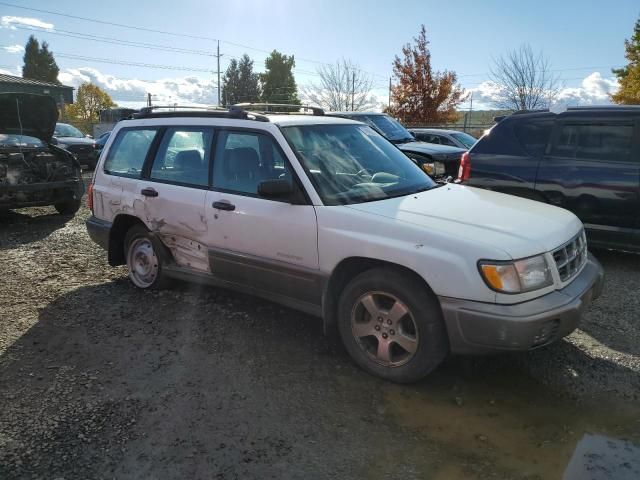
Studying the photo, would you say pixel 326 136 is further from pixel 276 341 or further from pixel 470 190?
pixel 276 341

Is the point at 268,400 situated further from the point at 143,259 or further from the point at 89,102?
the point at 89,102

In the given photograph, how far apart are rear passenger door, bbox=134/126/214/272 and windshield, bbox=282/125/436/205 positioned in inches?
37.3

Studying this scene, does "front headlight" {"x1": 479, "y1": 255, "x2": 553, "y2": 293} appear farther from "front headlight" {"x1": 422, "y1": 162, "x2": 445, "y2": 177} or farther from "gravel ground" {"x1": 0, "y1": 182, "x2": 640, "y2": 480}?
"front headlight" {"x1": 422, "y1": 162, "x2": 445, "y2": 177}

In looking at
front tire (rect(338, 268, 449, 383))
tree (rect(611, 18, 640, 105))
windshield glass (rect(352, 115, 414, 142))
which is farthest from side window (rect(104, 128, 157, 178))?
tree (rect(611, 18, 640, 105))

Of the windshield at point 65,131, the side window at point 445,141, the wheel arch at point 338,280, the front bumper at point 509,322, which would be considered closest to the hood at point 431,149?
the side window at point 445,141

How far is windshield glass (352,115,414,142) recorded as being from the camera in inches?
457

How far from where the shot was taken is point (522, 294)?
10.0ft

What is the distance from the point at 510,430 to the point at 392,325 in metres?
0.92

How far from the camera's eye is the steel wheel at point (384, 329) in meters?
3.38

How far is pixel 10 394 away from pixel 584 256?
407cm

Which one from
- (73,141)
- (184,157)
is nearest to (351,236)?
(184,157)

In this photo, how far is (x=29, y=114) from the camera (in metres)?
9.66

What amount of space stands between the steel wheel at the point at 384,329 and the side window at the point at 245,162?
1166 mm

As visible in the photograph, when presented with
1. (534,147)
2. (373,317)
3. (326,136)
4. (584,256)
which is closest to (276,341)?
(373,317)
